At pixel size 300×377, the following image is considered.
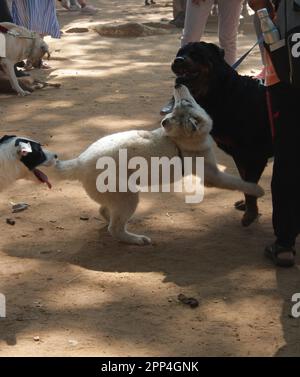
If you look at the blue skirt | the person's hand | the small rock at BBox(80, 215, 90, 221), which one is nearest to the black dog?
the person's hand

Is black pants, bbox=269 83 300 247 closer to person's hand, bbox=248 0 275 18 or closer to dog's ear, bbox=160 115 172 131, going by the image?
person's hand, bbox=248 0 275 18

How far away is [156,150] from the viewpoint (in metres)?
4.36

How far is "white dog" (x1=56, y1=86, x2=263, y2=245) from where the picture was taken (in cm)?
434

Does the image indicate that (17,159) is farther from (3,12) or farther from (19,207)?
(3,12)

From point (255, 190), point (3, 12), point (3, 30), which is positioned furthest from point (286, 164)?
point (3, 12)

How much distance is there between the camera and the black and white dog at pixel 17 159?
398cm

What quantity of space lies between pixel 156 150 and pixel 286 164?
836 millimetres

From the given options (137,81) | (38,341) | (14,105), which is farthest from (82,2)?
(38,341)

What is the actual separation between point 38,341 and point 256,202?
2080 millimetres

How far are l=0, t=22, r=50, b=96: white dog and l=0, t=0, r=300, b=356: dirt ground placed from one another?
207cm

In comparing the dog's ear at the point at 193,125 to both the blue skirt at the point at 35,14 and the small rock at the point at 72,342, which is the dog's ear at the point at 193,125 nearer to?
the small rock at the point at 72,342

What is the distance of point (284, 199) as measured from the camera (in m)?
4.14

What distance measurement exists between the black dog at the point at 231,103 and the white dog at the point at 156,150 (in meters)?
0.19

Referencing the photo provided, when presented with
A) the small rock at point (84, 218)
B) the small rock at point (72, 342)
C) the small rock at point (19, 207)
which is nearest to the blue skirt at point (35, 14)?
the small rock at point (19, 207)
